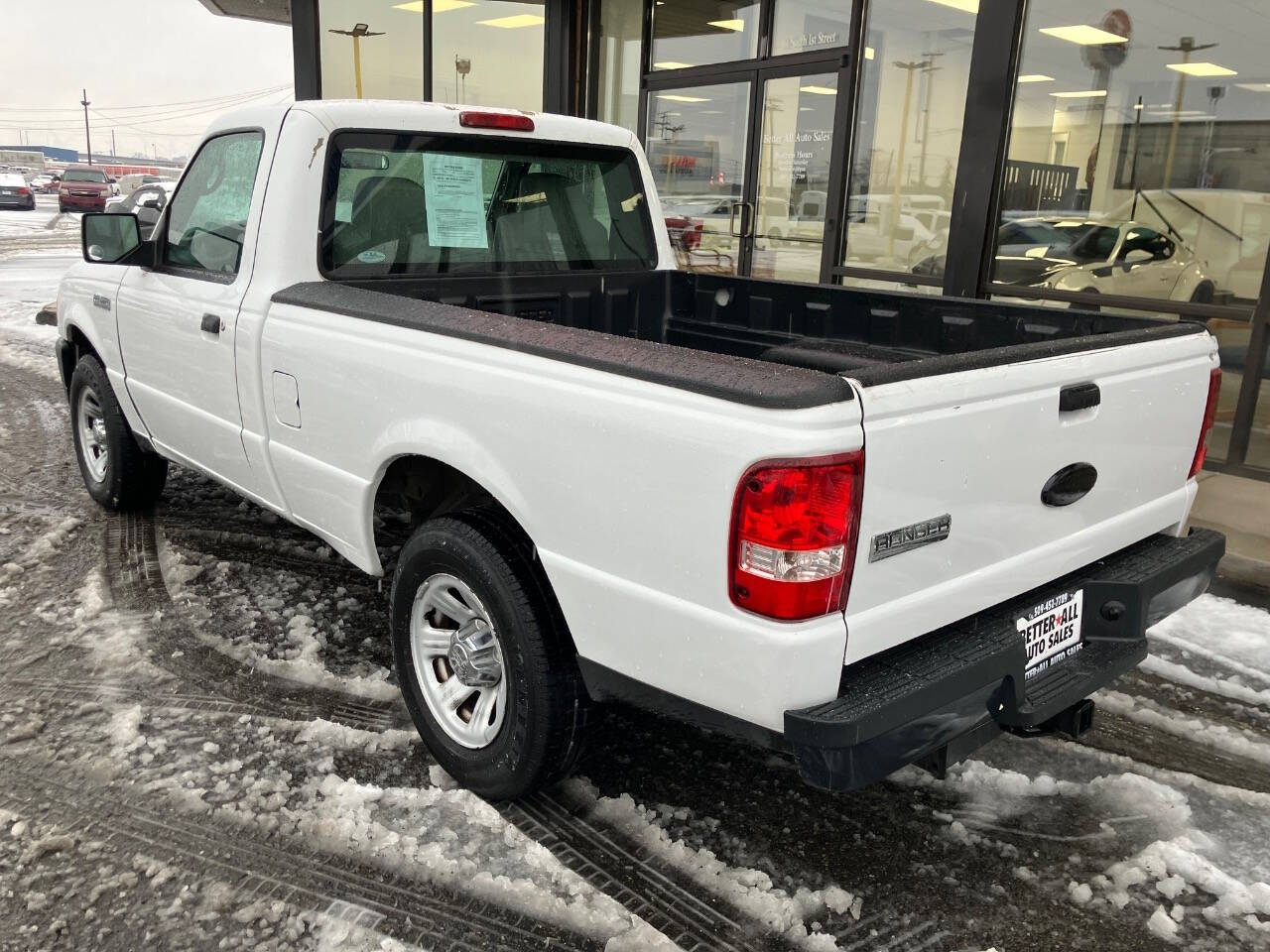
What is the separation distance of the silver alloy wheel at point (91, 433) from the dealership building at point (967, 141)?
549 cm

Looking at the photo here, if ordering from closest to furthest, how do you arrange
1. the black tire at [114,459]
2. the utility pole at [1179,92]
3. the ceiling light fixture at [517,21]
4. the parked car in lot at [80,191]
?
the black tire at [114,459] < the utility pole at [1179,92] < the ceiling light fixture at [517,21] < the parked car in lot at [80,191]

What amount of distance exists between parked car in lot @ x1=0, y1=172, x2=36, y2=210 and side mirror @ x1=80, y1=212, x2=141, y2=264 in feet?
140

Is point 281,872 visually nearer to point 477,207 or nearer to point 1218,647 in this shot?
point 477,207

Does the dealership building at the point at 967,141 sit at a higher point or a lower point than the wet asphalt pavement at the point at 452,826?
higher

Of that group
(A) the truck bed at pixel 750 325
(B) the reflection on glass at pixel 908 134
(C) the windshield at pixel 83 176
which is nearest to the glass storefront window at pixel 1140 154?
(B) the reflection on glass at pixel 908 134

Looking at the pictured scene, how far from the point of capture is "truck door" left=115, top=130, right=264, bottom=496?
11.9ft

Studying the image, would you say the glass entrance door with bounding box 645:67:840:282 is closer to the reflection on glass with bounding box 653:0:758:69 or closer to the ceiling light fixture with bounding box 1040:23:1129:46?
the reflection on glass with bounding box 653:0:758:69

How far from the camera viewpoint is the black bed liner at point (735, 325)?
6.89 ft

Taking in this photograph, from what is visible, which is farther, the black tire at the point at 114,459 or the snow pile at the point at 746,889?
the black tire at the point at 114,459

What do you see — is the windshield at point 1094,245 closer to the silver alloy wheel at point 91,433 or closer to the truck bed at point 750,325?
the truck bed at point 750,325

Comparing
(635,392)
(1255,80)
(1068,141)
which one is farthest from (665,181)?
(635,392)

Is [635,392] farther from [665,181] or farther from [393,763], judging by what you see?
[665,181]

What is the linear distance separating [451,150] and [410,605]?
175 centimetres

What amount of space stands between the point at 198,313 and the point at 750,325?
84.2 inches
